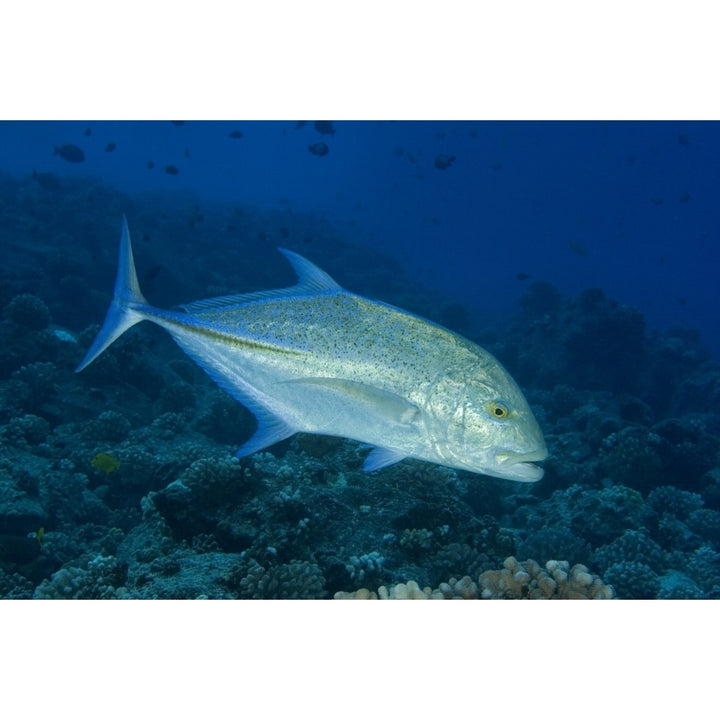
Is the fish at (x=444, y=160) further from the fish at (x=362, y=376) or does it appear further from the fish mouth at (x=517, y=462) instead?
the fish mouth at (x=517, y=462)

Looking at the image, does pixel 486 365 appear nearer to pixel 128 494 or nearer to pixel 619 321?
pixel 128 494

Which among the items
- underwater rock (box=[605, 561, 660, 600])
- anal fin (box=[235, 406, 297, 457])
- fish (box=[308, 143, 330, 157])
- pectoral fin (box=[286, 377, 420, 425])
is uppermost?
fish (box=[308, 143, 330, 157])

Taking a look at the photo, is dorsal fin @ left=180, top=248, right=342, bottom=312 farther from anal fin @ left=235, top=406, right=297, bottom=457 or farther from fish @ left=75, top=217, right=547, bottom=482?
anal fin @ left=235, top=406, right=297, bottom=457

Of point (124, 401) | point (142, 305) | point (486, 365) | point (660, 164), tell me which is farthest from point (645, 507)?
point (660, 164)

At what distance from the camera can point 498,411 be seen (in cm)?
220

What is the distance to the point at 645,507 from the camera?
21.6 ft

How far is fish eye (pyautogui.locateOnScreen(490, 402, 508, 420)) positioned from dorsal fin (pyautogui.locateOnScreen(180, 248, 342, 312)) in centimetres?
105

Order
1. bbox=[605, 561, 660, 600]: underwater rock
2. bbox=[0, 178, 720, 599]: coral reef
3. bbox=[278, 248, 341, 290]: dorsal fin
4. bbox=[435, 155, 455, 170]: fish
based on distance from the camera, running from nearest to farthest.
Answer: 1. bbox=[278, 248, 341, 290]: dorsal fin
2. bbox=[0, 178, 720, 599]: coral reef
3. bbox=[605, 561, 660, 600]: underwater rock
4. bbox=[435, 155, 455, 170]: fish

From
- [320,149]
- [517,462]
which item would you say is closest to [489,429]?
[517,462]

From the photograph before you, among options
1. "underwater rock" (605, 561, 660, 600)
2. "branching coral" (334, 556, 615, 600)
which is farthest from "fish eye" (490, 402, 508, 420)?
"underwater rock" (605, 561, 660, 600)

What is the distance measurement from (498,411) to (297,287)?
1279 mm

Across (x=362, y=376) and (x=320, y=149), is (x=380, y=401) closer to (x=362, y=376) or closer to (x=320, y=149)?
(x=362, y=376)

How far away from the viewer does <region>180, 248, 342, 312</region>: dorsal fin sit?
2.60 m

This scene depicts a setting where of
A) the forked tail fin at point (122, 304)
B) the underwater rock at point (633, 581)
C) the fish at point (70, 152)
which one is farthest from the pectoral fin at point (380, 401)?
the fish at point (70, 152)
